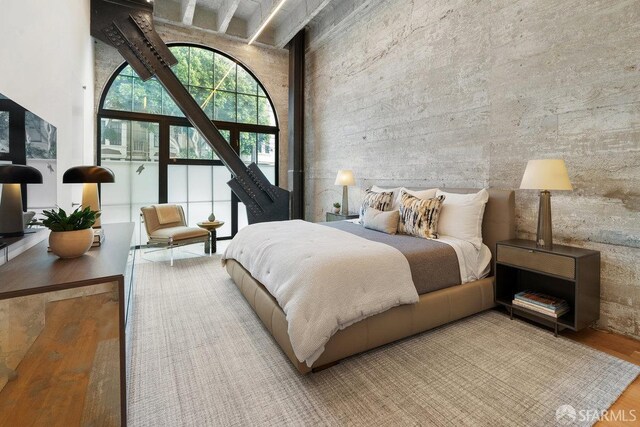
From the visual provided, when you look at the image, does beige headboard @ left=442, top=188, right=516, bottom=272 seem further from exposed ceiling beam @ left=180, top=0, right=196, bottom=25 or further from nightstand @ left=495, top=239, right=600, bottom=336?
exposed ceiling beam @ left=180, top=0, right=196, bottom=25

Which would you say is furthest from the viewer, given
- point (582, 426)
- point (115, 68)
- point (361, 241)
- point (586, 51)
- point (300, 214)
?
point (300, 214)

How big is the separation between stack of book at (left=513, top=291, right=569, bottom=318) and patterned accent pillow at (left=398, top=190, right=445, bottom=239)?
0.84 meters

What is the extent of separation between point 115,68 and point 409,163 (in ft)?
16.0

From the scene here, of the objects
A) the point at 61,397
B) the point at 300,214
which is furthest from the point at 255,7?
the point at 61,397

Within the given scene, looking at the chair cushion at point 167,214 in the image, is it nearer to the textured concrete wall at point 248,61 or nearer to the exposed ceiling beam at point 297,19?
the textured concrete wall at point 248,61

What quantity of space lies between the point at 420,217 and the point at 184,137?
449 centimetres

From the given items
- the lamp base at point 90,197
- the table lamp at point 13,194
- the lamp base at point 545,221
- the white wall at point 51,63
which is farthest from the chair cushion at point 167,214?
the lamp base at point 545,221

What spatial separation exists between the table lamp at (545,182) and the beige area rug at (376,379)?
2.49 ft

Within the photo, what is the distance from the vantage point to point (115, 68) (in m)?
4.86

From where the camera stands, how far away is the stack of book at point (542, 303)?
232 cm

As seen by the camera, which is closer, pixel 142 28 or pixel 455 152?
pixel 455 152

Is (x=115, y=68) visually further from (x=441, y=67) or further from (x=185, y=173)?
(x=441, y=67)

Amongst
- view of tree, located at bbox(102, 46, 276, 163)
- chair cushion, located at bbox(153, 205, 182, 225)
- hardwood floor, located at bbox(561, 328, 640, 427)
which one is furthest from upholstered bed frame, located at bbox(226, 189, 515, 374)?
view of tree, located at bbox(102, 46, 276, 163)

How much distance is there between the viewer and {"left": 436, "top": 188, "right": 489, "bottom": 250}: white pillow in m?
2.80
